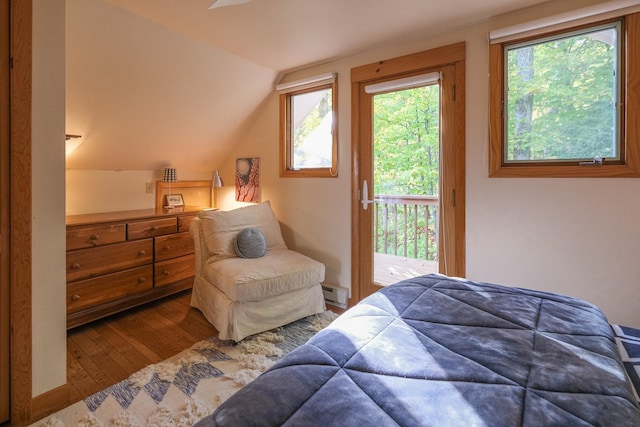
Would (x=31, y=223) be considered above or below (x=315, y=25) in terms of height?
below

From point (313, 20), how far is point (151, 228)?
215cm

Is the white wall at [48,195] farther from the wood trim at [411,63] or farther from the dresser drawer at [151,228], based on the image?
the wood trim at [411,63]

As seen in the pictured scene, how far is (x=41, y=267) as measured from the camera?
1648mm

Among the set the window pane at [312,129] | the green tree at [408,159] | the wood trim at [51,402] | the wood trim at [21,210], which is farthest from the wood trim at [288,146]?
the wood trim at [51,402]

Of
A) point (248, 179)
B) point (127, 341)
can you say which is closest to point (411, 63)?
point (248, 179)

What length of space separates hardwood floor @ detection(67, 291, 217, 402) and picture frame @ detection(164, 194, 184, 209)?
1.07 m

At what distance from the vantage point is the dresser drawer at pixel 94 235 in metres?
2.50

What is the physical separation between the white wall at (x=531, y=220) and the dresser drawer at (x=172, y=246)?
1465mm

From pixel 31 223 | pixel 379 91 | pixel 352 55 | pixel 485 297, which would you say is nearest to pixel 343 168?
pixel 379 91

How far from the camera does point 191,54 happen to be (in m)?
2.63

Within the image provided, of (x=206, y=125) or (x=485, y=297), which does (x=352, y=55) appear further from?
(x=485, y=297)

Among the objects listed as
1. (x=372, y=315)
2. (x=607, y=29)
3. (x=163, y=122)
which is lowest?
(x=372, y=315)

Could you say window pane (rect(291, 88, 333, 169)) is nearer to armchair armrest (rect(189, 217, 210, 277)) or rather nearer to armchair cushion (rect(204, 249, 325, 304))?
armchair cushion (rect(204, 249, 325, 304))

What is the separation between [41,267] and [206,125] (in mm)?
2064
